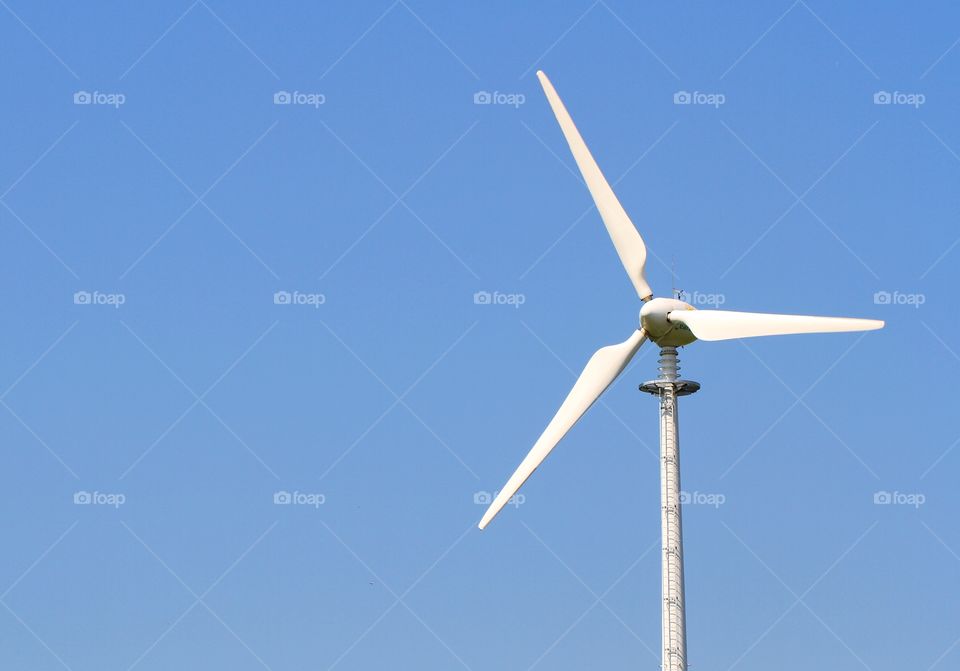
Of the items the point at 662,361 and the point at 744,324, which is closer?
the point at 744,324

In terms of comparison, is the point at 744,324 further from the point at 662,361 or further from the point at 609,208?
the point at 609,208

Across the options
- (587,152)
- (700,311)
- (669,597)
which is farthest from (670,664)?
(587,152)

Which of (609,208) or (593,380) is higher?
(609,208)

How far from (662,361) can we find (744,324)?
5.16 metres

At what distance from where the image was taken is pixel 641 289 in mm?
81125

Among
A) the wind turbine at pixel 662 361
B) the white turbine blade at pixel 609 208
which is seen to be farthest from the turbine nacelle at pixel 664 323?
the white turbine blade at pixel 609 208

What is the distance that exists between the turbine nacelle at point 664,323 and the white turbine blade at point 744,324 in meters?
0.24

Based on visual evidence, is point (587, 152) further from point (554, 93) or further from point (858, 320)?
point (858, 320)

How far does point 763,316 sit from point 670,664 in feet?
49.1

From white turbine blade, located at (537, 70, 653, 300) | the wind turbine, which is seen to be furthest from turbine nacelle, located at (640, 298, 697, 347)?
white turbine blade, located at (537, 70, 653, 300)

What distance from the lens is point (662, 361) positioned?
263 ft

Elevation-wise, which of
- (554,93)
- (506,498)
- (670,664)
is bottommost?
(670,664)

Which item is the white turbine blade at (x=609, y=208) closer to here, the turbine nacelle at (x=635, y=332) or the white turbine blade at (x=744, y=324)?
the turbine nacelle at (x=635, y=332)

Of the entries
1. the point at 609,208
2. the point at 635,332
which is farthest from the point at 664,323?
the point at 609,208
